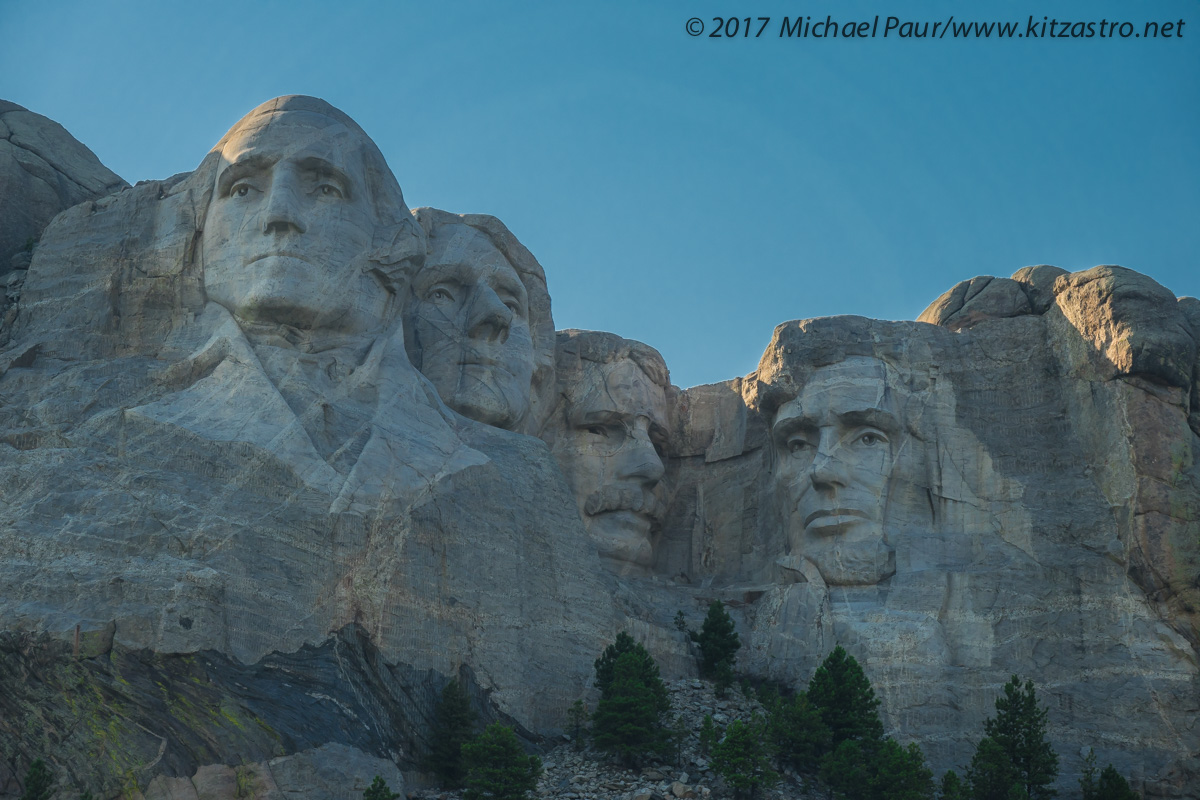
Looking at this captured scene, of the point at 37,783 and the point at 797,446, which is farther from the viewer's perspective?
the point at 797,446

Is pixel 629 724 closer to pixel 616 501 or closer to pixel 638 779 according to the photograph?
pixel 638 779

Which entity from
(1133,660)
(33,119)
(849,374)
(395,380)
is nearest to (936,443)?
(849,374)

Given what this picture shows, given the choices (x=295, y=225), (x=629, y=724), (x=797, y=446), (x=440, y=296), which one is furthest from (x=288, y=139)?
(x=629, y=724)

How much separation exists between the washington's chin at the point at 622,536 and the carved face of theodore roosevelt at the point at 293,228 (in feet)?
17.7

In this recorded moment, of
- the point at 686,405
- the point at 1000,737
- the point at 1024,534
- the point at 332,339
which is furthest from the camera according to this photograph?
the point at 686,405

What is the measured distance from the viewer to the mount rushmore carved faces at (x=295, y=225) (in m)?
23.2

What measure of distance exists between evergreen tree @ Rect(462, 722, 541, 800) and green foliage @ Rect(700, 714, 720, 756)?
8.17 feet

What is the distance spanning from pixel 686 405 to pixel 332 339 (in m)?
8.09

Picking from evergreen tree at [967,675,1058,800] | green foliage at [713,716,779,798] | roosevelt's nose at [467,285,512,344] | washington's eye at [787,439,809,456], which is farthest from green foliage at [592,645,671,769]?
roosevelt's nose at [467,285,512,344]

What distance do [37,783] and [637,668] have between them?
23.3 feet

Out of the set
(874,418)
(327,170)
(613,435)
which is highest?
(327,170)

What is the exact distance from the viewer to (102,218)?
80.5 ft

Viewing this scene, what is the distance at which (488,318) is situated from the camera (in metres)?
26.4

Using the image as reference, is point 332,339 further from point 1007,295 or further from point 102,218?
point 1007,295
